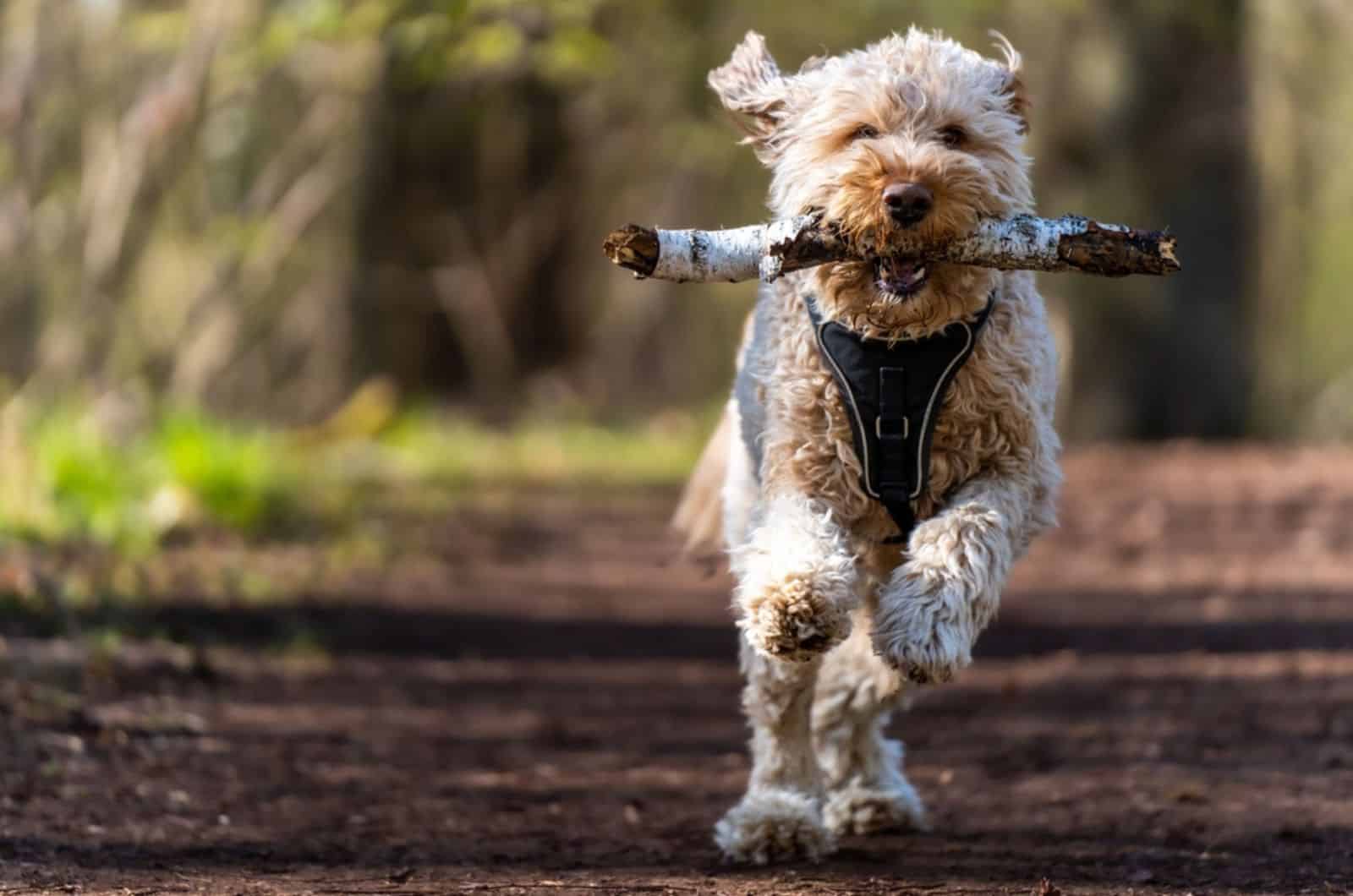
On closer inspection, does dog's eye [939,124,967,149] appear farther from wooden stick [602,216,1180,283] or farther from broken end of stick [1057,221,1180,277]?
broken end of stick [1057,221,1180,277]

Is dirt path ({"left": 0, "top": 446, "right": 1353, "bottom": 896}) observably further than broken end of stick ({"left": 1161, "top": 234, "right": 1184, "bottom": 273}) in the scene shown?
Yes

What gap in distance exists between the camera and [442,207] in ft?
70.5

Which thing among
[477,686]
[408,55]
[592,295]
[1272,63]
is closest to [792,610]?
[477,686]

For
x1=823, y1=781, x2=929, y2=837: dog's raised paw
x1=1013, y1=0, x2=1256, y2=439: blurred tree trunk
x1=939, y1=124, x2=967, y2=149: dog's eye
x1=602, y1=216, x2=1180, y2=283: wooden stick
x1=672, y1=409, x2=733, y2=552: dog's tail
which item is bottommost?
x1=823, y1=781, x2=929, y2=837: dog's raised paw

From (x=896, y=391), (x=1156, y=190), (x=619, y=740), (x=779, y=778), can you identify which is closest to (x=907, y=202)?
(x=896, y=391)

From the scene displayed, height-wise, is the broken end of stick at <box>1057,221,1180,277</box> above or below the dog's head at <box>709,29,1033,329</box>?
below

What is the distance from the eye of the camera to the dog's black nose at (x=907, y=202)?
14.6ft

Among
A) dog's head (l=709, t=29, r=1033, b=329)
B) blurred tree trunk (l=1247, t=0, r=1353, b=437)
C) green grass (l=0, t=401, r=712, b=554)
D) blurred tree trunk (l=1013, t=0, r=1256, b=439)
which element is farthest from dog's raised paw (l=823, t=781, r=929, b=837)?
blurred tree trunk (l=1247, t=0, r=1353, b=437)

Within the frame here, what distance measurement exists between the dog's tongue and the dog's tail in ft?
4.25

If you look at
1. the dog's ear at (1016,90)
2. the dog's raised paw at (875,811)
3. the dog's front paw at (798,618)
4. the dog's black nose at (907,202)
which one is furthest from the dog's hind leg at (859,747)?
the dog's ear at (1016,90)

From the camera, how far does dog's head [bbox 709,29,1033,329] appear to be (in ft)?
14.8

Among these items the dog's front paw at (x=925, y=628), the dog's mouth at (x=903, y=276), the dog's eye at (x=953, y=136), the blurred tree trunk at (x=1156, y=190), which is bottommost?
the dog's front paw at (x=925, y=628)

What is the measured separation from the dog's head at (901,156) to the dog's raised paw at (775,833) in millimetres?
1386

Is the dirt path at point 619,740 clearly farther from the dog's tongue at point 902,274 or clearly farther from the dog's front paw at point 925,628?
the dog's tongue at point 902,274
